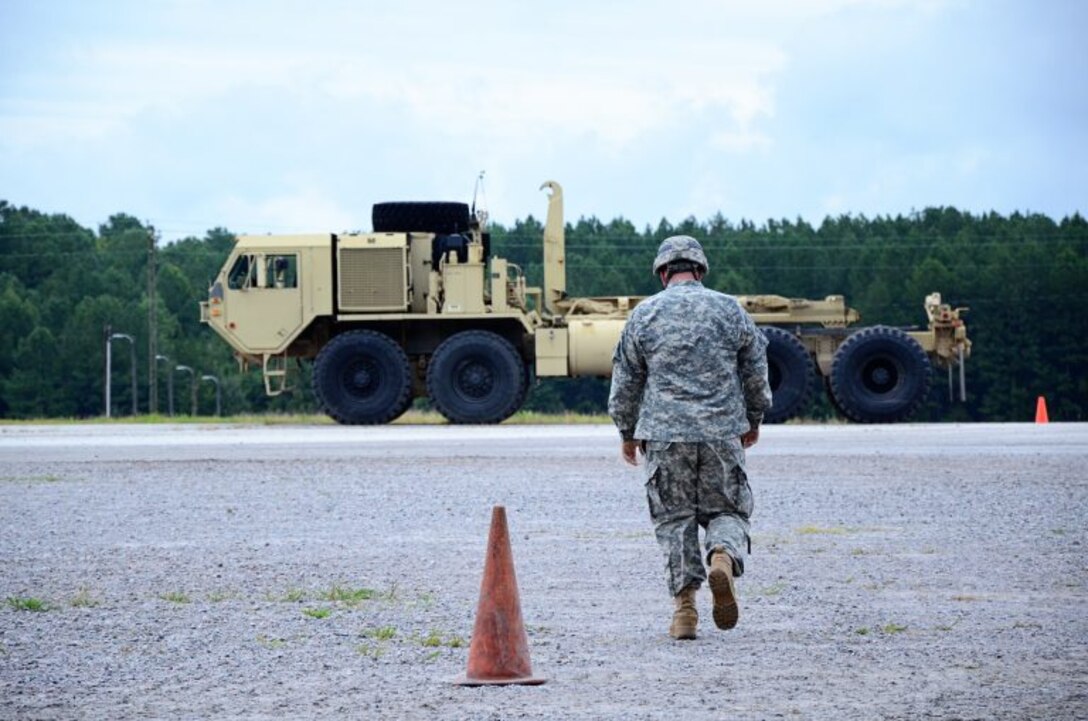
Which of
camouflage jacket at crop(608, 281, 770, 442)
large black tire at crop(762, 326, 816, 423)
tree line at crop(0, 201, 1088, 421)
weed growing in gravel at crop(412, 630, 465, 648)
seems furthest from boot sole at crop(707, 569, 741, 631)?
tree line at crop(0, 201, 1088, 421)

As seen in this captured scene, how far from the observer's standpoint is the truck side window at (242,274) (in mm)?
35656

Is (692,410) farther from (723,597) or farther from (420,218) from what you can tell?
(420,218)

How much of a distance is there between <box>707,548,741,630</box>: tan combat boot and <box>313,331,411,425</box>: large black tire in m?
26.0

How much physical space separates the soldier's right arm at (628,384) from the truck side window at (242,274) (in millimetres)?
26693

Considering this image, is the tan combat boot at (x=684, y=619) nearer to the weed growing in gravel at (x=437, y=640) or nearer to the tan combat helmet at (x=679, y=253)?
the weed growing in gravel at (x=437, y=640)

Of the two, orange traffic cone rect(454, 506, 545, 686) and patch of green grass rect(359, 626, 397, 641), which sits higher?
orange traffic cone rect(454, 506, 545, 686)

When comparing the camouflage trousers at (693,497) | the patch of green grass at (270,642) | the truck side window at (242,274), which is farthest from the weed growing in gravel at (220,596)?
the truck side window at (242,274)

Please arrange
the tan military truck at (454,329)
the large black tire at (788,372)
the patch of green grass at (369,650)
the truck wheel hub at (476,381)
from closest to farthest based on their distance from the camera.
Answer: the patch of green grass at (369,650) < the large black tire at (788,372) < the tan military truck at (454,329) < the truck wheel hub at (476,381)

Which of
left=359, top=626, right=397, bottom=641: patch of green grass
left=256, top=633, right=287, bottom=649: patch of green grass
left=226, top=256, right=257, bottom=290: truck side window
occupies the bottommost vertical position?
left=256, top=633, right=287, bottom=649: patch of green grass

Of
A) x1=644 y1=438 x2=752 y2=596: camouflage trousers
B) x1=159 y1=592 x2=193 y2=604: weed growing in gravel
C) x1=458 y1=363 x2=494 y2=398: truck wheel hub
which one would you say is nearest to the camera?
x1=644 y1=438 x2=752 y2=596: camouflage trousers

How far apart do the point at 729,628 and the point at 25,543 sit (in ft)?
22.3

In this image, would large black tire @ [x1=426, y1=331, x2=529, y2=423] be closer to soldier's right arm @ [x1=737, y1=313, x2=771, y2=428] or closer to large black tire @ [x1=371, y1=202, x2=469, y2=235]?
large black tire @ [x1=371, y1=202, x2=469, y2=235]

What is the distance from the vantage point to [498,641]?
7.85 metres

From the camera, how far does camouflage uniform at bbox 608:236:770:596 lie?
9234mm
